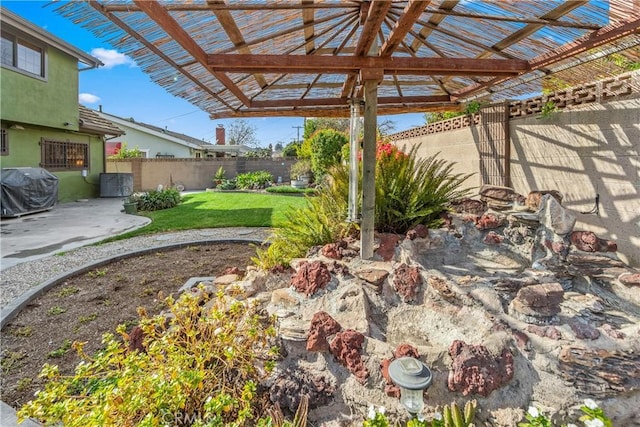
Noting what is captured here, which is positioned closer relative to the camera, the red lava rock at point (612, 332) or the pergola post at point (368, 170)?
the red lava rock at point (612, 332)

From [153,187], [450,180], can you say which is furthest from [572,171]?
[153,187]

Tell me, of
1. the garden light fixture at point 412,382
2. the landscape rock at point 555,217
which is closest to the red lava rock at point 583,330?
the landscape rock at point 555,217

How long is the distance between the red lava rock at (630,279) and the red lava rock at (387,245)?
1942mm

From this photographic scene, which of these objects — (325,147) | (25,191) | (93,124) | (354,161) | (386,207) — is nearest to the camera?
(354,161)

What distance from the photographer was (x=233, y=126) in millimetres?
43438

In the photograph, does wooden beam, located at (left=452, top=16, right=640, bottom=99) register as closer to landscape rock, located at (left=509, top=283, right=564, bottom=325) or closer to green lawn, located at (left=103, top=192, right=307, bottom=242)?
landscape rock, located at (left=509, top=283, right=564, bottom=325)

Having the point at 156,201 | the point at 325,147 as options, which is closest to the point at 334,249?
the point at 156,201

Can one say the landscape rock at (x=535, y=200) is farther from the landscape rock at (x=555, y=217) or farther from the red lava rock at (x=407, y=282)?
the red lava rock at (x=407, y=282)

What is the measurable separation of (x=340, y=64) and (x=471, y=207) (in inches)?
89.6

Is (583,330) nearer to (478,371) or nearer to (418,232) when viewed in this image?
(478,371)

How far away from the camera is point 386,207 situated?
3732 mm

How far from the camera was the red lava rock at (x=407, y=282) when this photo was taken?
2.82 m

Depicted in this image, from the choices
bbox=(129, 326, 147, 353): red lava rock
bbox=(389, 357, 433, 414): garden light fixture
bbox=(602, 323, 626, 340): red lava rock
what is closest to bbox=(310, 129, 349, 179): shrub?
bbox=(129, 326, 147, 353): red lava rock

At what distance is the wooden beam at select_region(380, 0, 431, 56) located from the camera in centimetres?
209
